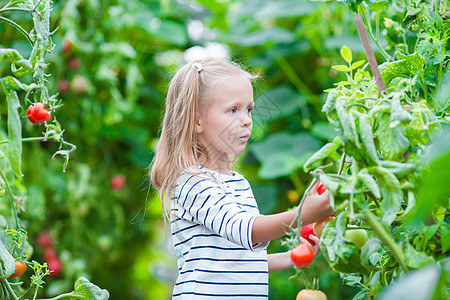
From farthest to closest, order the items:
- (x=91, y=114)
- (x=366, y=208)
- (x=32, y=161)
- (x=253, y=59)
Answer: (x=253, y=59) < (x=91, y=114) < (x=32, y=161) < (x=366, y=208)

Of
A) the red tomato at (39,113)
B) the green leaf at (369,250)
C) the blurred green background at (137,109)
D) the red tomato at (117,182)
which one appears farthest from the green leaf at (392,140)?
the red tomato at (117,182)

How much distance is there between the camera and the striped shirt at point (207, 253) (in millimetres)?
812

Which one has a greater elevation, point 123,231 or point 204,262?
point 204,262

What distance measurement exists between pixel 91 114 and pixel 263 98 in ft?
2.30

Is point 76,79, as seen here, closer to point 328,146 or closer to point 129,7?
point 129,7

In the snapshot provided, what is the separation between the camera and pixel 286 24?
2504mm

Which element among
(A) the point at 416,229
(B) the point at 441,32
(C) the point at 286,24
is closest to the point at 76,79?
(C) the point at 286,24

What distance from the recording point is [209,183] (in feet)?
2.72

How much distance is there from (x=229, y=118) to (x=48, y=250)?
1.26 m

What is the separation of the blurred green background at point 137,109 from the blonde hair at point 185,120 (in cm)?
77

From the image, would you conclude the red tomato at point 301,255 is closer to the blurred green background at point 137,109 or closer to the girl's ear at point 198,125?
the girl's ear at point 198,125

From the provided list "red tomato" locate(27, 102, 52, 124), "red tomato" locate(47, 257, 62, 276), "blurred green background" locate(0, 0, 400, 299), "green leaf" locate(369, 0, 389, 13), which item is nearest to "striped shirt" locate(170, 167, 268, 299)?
"red tomato" locate(27, 102, 52, 124)

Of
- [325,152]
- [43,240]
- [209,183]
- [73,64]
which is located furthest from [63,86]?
[325,152]

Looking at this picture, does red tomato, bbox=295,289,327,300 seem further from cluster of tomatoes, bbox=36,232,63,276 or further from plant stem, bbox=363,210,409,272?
cluster of tomatoes, bbox=36,232,63,276
